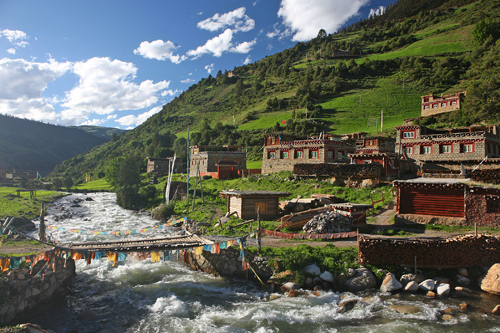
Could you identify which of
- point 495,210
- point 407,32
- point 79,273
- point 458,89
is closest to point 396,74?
point 458,89

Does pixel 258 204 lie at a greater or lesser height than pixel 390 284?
greater

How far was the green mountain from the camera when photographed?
82.2m

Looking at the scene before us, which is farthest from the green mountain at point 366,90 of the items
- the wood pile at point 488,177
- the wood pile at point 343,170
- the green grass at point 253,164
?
the wood pile at point 488,177

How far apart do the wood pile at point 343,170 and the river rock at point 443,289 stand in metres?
21.3

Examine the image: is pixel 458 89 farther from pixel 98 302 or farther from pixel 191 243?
pixel 98 302

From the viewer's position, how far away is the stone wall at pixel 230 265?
19305mm

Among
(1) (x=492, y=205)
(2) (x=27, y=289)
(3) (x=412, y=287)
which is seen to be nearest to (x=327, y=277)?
(3) (x=412, y=287)

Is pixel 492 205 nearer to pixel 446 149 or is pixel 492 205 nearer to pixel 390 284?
pixel 390 284

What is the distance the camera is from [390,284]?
17188 mm

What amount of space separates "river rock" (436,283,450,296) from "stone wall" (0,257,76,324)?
2109cm

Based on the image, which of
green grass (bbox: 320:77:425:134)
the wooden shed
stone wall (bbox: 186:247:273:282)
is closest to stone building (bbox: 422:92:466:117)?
green grass (bbox: 320:77:425:134)

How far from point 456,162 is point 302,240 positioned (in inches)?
1253

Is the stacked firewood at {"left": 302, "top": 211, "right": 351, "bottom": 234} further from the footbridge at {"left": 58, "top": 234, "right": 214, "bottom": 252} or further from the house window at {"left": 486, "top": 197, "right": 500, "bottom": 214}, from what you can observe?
the house window at {"left": 486, "top": 197, "right": 500, "bottom": 214}

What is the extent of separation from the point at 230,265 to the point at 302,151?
33.7 m
